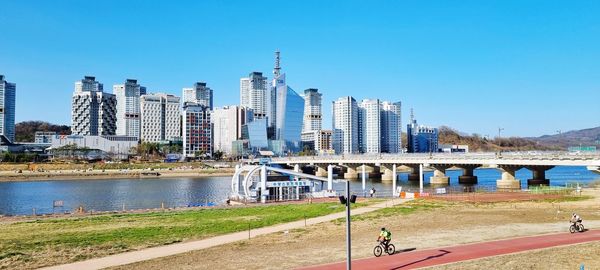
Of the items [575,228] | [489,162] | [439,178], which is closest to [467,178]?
[439,178]

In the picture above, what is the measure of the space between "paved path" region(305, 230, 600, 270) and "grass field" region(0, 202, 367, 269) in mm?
13665

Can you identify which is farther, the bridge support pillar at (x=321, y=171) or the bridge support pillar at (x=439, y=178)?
the bridge support pillar at (x=321, y=171)

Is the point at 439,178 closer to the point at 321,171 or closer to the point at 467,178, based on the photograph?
the point at 467,178

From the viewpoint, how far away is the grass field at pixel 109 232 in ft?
88.8

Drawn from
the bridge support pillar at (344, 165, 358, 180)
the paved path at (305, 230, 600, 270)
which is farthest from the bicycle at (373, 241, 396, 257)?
the bridge support pillar at (344, 165, 358, 180)

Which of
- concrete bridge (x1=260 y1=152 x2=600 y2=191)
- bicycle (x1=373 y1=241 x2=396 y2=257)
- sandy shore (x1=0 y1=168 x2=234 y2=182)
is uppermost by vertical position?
concrete bridge (x1=260 y1=152 x2=600 y2=191)

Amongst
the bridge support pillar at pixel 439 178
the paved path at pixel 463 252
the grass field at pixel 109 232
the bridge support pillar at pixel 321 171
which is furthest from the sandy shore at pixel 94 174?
the paved path at pixel 463 252

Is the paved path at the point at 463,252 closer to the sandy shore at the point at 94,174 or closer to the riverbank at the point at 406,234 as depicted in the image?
the riverbank at the point at 406,234

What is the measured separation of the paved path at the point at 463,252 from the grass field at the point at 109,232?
13.7 metres

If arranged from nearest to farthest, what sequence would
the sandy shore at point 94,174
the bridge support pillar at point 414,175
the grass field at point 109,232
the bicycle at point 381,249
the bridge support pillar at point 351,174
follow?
the bicycle at point 381,249
the grass field at point 109,232
the bridge support pillar at point 414,175
the sandy shore at point 94,174
the bridge support pillar at point 351,174

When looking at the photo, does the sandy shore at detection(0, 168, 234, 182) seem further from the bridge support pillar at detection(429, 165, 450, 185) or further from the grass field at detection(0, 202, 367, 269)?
the grass field at detection(0, 202, 367, 269)

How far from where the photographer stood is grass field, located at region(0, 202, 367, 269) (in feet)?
88.8

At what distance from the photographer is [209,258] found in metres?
25.7

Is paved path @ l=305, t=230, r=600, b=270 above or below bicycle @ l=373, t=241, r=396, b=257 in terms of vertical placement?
below
